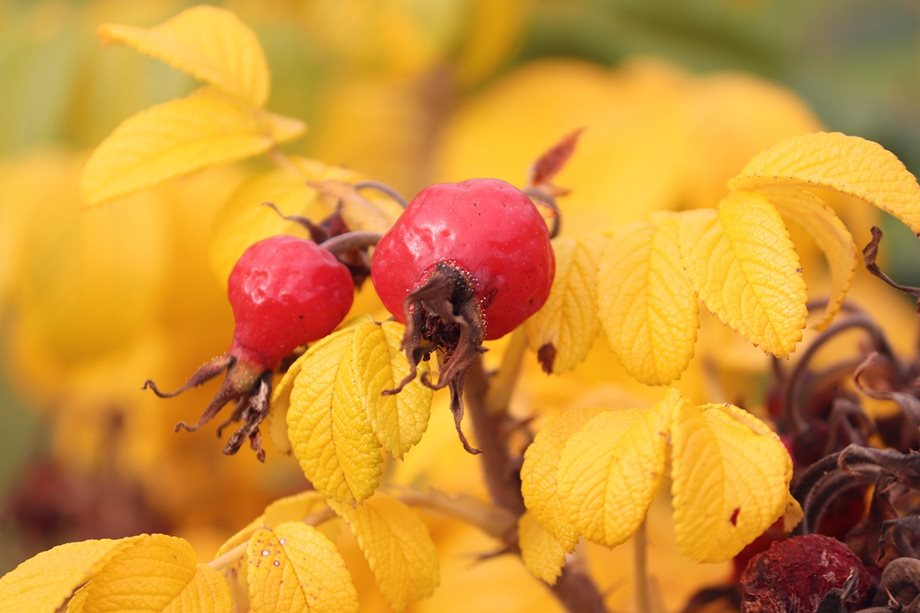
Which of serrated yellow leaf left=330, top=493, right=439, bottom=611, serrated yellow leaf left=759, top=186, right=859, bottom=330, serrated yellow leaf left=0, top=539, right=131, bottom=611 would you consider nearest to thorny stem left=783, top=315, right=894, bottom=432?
serrated yellow leaf left=759, top=186, right=859, bottom=330

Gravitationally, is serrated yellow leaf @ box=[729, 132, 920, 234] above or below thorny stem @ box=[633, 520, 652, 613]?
above

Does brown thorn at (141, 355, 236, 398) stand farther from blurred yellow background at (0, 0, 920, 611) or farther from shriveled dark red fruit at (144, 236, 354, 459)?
blurred yellow background at (0, 0, 920, 611)

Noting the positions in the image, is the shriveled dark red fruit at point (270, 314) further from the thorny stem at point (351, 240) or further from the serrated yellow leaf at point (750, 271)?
the serrated yellow leaf at point (750, 271)

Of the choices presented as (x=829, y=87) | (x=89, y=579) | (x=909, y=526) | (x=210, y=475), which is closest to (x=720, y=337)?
(x=909, y=526)

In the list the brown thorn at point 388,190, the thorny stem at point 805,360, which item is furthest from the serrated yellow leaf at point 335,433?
the thorny stem at point 805,360

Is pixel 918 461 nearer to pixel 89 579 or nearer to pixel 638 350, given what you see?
pixel 638 350

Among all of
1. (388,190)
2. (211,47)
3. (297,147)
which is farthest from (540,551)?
(297,147)
